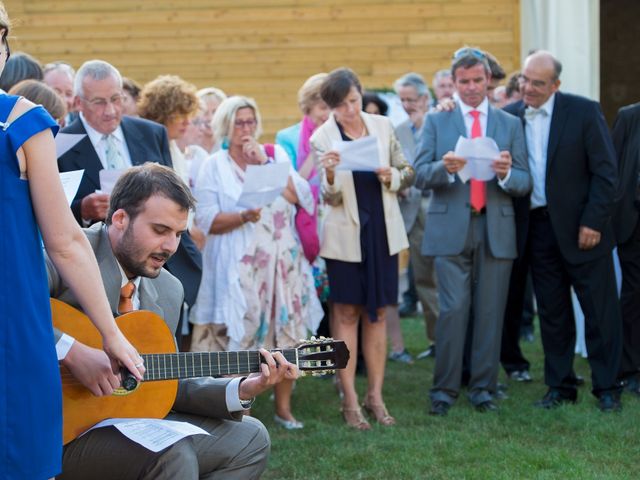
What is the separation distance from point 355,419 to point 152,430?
10.2ft

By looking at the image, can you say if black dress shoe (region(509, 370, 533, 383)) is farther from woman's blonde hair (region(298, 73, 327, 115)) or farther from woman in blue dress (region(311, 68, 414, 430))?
woman's blonde hair (region(298, 73, 327, 115))

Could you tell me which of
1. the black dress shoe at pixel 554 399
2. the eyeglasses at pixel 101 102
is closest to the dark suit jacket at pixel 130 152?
the eyeglasses at pixel 101 102

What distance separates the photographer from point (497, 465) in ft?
17.5

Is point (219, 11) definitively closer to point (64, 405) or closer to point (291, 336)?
point (291, 336)

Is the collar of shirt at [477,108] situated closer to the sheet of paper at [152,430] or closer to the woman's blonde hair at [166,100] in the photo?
the woman's blonde hair at [166,100]

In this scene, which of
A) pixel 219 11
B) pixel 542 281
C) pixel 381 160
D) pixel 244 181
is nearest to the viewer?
pixel 244 181

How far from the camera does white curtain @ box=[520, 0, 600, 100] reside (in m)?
9.02

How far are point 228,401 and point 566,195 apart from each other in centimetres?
361

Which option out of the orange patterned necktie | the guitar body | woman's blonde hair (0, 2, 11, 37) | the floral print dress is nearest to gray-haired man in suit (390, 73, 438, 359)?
the floral print dress

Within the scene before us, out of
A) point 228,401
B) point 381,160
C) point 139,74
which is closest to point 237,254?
point 381,160

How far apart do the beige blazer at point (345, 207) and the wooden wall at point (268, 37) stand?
635 centimetres

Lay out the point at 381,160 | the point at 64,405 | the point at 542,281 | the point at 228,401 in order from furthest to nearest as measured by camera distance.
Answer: the point at 542,281, the point at 381,160, the point at 228,401, the point at 64,405

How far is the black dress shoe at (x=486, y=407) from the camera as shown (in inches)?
262

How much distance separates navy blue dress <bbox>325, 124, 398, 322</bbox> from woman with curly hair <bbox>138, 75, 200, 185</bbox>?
101 cm
